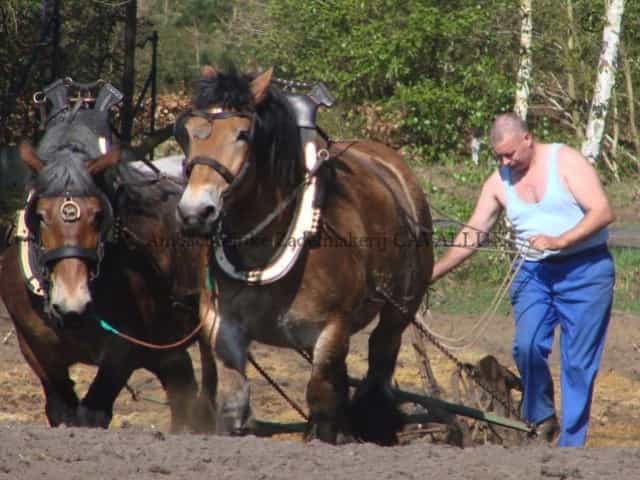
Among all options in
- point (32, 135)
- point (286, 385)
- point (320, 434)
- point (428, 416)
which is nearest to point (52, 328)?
point (320, 434)

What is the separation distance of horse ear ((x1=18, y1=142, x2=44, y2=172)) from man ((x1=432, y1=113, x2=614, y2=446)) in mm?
2115

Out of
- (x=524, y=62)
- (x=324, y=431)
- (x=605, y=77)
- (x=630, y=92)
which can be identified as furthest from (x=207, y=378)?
(x=524, y=62)

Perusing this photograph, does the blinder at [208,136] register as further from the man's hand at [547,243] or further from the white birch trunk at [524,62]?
the white birch trunk at [524,62]

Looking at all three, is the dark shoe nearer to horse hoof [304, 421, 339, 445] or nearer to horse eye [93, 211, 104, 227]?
horse hoof [304, 421, 339, 445]

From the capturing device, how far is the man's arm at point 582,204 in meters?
6.90

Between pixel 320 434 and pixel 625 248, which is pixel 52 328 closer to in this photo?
pixel 320 434

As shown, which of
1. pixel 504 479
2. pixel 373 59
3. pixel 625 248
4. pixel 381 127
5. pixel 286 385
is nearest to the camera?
pixel 504 479

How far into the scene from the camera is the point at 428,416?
768cm

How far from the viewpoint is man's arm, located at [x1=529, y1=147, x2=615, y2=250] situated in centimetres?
690

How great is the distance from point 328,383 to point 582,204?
1.48 m

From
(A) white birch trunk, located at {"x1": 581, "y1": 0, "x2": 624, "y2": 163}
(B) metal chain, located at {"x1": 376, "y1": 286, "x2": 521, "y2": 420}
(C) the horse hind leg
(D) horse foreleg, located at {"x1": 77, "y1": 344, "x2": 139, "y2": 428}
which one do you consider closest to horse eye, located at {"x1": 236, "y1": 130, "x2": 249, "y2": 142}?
(D) horse foreleg, located at {"x1": 77, "y1": 344, "x2": 139, "y2": 428}

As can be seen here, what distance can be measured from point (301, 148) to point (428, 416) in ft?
5.67

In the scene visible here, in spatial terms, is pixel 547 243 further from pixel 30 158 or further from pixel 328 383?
pixel 30 158

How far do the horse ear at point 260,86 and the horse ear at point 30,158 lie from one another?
1039mm
